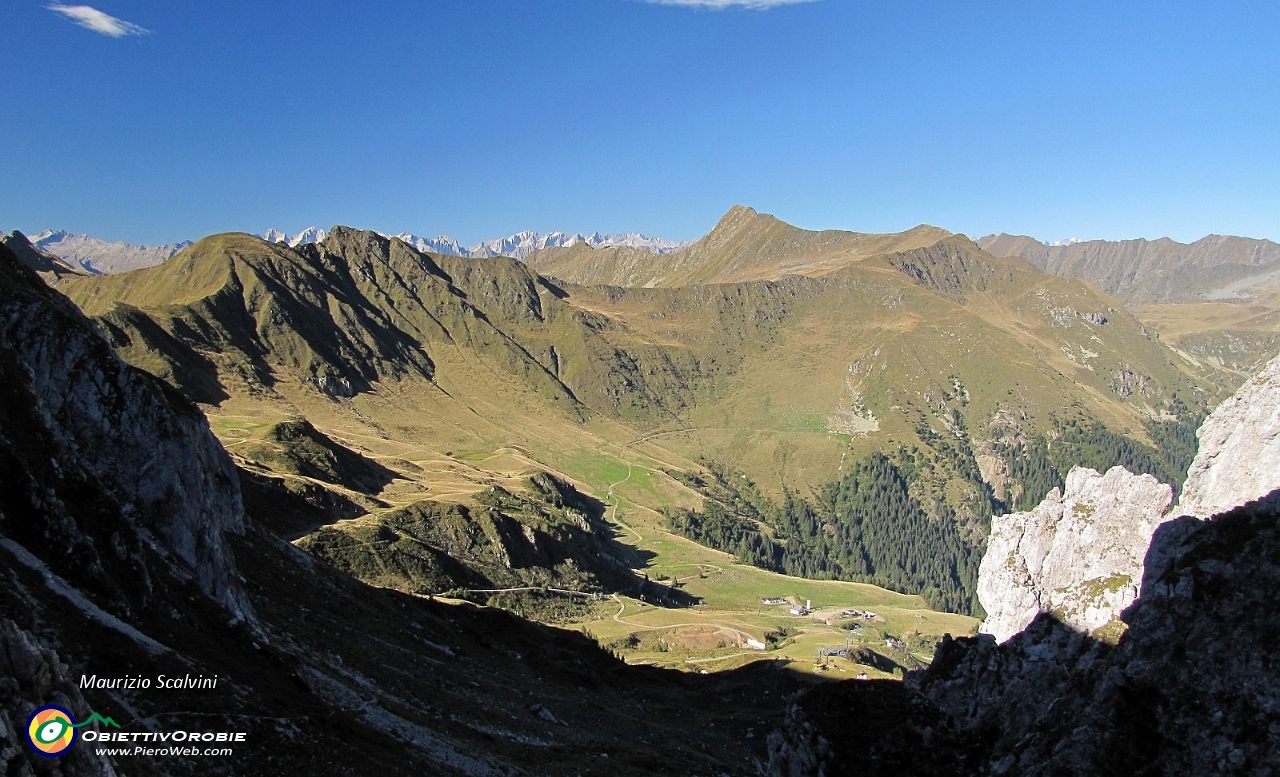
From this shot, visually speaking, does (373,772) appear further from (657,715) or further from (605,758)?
(657,715)

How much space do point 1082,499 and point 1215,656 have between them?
34.3 m

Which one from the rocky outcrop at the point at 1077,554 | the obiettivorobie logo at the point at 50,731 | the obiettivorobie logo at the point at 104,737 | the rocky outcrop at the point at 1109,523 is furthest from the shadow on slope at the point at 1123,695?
the obiettivorobie logo at the point at 50,731

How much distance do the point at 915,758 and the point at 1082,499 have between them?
111ft

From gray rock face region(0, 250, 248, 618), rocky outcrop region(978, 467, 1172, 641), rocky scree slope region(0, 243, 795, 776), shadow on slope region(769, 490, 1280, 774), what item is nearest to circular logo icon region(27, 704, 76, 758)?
rocky scree slope region(0, 243, 795, 776)

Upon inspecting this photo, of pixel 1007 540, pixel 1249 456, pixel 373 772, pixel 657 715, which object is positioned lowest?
pixel 657 715

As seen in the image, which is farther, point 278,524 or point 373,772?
point 278,524

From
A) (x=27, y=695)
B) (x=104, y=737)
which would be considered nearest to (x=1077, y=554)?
(x=104, y=737)

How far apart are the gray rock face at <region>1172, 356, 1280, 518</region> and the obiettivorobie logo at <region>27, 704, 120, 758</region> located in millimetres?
59498

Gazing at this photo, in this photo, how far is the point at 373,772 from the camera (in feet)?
139

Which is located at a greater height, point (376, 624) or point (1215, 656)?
point (1215, 656)

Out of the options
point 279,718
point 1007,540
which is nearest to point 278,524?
point 279,718

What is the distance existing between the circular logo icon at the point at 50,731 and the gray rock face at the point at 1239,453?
5951 centimetres

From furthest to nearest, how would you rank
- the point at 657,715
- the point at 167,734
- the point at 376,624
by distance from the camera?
the point at 657,715 < the point at 376,624 < the point at 167,734

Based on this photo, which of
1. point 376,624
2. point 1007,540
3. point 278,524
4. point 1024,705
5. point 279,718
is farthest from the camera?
point 278,524
